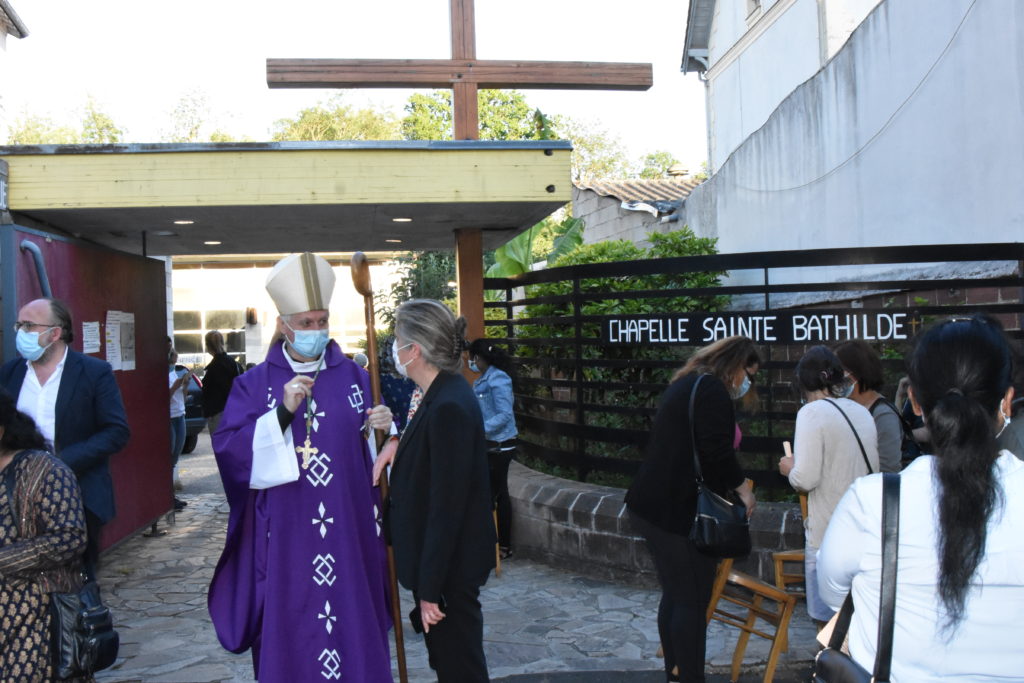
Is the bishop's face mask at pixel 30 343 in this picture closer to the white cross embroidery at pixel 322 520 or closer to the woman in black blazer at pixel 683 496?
the white cross embroidery at pixel 322 520

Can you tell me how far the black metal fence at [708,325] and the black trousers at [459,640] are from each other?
87.6 inches

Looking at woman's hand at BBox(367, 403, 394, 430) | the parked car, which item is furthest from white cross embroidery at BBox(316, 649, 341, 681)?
the parked car

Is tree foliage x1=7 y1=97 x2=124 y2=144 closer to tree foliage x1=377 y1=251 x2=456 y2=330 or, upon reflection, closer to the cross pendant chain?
tree foliage x1=377 y1=251 x2=456 y2=330

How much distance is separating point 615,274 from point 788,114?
171 inches

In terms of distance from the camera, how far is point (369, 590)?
3.77 m

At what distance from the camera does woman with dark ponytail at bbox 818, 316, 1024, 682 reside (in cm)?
181

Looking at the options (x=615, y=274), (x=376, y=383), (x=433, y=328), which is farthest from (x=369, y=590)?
(x=615, y=274)

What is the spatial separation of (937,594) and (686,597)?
7.77 feet

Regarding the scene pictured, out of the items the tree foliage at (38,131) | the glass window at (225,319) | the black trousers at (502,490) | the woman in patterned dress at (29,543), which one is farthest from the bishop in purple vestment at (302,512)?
the tree foliage at (38,131)

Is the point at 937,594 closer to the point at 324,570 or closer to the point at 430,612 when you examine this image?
the point at 430,612

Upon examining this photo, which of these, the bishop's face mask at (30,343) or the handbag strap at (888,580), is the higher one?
the bishop's face mask at (30,343)

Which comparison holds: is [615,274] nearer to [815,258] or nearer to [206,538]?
[815,258]

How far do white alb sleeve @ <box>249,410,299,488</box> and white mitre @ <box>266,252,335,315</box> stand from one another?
50 centimetres

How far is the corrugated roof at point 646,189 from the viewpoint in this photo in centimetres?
2116
